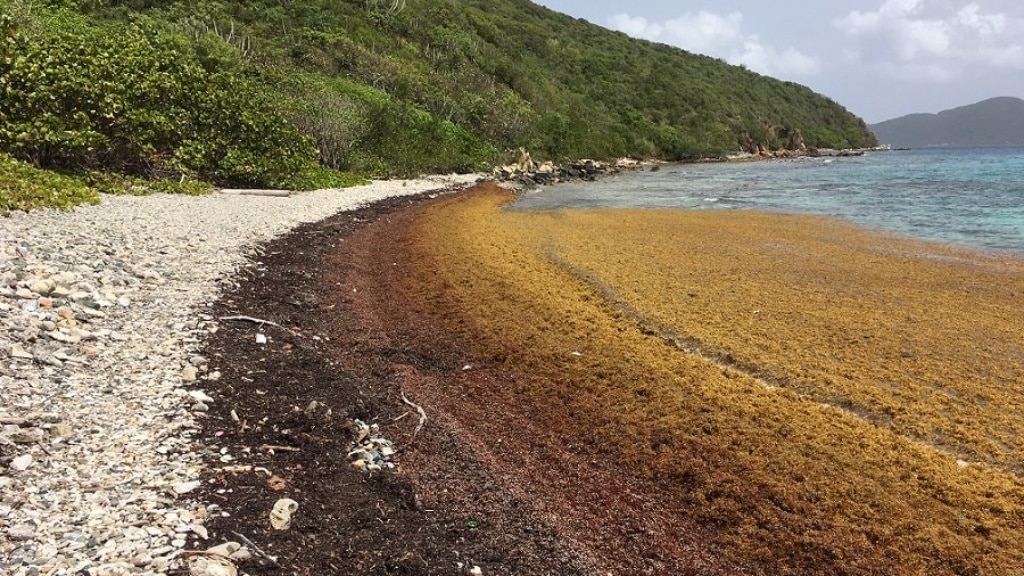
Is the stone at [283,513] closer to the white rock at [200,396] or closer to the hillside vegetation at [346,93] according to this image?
the white rock at [200,396]

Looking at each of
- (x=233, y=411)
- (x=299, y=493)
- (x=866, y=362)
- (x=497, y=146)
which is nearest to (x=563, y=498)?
(x=299, y=493)

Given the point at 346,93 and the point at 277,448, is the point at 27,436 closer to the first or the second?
the point at 277,448

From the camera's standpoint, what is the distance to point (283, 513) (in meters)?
4.15

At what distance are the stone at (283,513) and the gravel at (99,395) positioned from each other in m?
0.43

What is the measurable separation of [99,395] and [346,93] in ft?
106

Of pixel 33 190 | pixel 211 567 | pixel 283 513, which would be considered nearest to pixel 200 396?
pixel 283 513

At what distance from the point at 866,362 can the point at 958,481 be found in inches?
101

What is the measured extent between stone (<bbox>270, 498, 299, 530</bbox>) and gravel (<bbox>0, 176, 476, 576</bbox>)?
427 millimetres

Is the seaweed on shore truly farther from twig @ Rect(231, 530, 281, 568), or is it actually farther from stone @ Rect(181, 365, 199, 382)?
stone @ Rect(181, 365, 199, 382)

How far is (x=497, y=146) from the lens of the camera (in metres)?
45.2

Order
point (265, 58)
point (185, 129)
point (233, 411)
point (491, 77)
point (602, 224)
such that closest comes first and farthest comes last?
point (233, 411), point (185, 129), point (602, 224), point (265, 58), point (491, 77)

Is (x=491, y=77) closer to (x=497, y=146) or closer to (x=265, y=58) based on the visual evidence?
(x=497, y=146)

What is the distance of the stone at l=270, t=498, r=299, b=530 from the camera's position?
13.3ft

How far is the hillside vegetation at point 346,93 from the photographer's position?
1577cm
